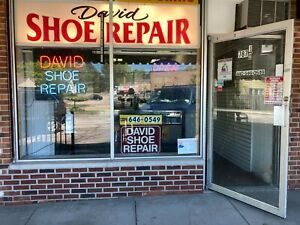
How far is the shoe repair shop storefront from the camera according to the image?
4.50 meters

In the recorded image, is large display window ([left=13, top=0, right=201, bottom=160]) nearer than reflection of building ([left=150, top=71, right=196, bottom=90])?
Yes

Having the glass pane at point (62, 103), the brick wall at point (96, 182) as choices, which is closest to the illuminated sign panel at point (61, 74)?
the glass pane at point (62, 103)

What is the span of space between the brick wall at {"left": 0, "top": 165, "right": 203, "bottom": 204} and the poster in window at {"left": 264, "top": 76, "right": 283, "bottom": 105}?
1282 mm

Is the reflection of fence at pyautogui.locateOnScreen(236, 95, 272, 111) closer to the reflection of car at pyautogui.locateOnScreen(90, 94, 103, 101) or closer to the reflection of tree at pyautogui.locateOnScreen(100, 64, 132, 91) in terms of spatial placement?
the reflection of tree at pyautogui.locateOnScreen(100, 64, 132, 91)

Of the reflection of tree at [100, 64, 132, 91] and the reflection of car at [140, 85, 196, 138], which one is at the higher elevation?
the reflection of tree at [100, 64, 132, 91]

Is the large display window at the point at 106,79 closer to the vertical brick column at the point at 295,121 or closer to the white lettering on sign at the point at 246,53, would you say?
the white lettering on sign at the point at 246,53

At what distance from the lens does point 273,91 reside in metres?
4.08

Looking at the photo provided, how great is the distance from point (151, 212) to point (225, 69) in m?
2.11

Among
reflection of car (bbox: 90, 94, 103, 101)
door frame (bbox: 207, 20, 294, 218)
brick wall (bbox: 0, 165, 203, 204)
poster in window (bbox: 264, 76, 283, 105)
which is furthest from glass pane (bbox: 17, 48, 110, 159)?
poster in window (bbox: 264, 76, 283, 105)

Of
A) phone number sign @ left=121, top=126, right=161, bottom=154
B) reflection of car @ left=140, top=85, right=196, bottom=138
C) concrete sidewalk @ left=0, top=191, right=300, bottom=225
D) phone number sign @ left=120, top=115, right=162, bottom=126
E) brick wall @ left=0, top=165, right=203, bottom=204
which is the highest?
reflection of car @ left=140, top=85, right=196, bottom=138

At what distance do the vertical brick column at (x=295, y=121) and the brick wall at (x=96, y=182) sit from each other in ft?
4.29

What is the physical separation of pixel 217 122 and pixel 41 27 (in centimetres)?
265

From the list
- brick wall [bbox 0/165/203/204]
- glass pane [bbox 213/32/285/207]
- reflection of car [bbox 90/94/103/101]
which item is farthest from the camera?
reflection of car [bbox 90/94/103/101]

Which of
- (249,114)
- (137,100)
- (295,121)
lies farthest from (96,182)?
(295,121)
